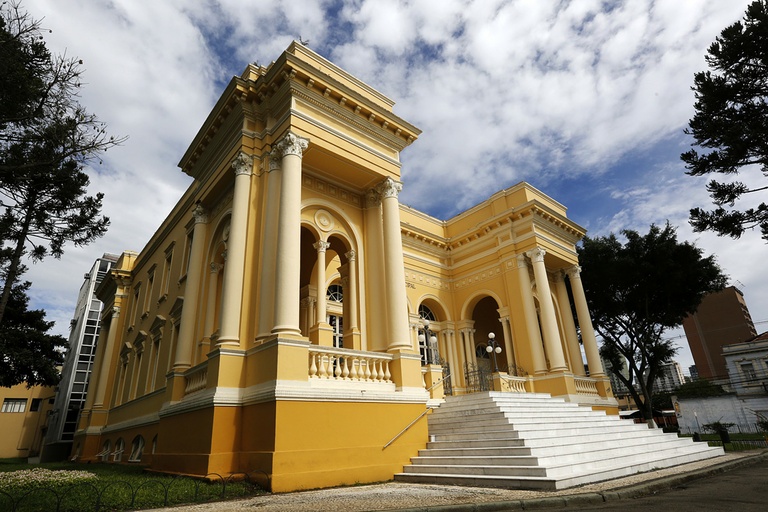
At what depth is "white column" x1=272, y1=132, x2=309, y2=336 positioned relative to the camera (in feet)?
27.1

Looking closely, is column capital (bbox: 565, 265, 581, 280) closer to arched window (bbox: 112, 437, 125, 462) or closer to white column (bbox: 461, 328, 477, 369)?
white column (bbox: 461, 328, 477, 369)

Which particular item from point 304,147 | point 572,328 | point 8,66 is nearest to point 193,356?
point 304,147

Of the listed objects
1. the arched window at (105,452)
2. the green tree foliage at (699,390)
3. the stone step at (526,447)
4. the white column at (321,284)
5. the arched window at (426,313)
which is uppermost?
the arched window at (426,313)

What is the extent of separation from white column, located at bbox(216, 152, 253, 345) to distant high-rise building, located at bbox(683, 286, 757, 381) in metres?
66.7

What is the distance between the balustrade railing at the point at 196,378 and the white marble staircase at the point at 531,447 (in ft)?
14.7

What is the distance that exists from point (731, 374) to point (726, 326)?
24.2m

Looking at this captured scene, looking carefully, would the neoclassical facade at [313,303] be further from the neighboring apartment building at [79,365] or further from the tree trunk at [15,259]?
the neighboring apartment building at [79,365]

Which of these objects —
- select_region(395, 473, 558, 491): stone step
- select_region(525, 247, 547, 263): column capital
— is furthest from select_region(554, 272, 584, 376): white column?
select_region(395, 473, 558, 491): stone step

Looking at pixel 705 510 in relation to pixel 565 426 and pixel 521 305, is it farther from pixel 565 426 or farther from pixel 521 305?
pixel 521 305

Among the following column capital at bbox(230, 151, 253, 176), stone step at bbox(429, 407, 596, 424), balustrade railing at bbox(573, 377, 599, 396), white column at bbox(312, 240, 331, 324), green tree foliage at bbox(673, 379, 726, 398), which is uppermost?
column capital at bbox(230, 151, 253, 176)

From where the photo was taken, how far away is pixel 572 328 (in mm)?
17969

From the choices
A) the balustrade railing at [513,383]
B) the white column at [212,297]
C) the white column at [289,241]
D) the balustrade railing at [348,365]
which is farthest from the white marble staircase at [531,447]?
the white column at [212,297]

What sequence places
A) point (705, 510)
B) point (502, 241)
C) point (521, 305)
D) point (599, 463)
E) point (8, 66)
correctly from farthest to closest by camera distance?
point (502, 241)
point (521, 305)
point (8, 66)
point (599, 463)
point (705, 510)

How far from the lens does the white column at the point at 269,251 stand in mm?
8728
